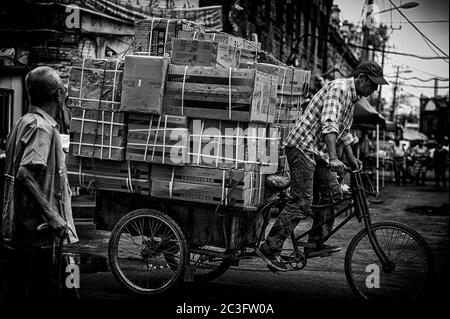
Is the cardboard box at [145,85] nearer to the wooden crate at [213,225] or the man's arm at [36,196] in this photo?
the wooden crate at [213,225]

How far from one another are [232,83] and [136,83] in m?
0.86

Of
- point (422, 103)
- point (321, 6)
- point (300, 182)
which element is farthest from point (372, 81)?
point (422, 103)

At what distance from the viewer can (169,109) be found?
518 centimetres

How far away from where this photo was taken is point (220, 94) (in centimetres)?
502

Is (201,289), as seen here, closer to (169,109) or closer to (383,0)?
(169,109)

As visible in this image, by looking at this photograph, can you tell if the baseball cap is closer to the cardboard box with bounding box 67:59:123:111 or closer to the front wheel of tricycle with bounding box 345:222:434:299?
the front wheel of tricycle with bounding box 345:222:434:299

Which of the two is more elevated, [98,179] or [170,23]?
[170,23]

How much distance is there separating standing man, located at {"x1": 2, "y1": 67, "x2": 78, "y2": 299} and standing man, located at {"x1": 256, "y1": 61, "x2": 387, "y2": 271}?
7.92ft

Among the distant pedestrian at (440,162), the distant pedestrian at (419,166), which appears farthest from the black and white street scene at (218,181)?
the distant pedestrian at (419,166)

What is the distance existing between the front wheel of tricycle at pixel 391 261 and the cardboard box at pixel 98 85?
2.50 m

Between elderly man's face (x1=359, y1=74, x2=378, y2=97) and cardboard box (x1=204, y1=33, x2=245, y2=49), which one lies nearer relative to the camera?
elderly man's face (x1=359, y1=74, x2=378, y2=97)

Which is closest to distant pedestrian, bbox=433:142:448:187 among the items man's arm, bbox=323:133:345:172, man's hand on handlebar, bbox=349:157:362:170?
man's hand on handlebar, bbox=349:157:362:170

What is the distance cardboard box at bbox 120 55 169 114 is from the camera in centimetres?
514

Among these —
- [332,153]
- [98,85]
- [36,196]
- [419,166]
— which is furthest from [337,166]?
[419,166]
